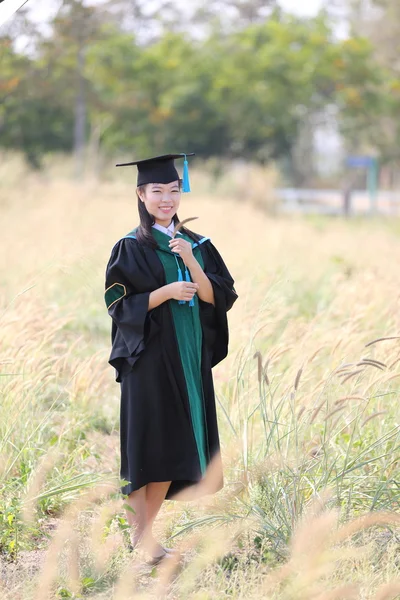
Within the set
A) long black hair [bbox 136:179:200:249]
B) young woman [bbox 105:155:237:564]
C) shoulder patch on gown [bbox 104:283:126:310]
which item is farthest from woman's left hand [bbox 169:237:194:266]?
shoulder patch on gown [bbox 104:283:126:310]

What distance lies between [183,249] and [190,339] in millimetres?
355

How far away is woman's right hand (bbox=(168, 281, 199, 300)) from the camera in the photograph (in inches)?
132

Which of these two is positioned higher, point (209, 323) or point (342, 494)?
point (209, 323)

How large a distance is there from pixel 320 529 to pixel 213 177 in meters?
20.8

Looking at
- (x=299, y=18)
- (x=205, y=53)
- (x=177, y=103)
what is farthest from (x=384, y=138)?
(x=177, y=103)

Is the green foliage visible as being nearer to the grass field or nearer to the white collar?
the grass field

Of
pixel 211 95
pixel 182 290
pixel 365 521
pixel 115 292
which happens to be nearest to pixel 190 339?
pixel 182 290

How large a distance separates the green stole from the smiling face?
66mm

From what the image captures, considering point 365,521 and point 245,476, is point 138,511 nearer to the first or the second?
point 245,476

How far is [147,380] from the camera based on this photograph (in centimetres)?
342

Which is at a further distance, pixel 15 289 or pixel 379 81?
pixel 379 81

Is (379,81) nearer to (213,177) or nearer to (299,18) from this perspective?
(299,18)

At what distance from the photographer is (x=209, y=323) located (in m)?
3.60

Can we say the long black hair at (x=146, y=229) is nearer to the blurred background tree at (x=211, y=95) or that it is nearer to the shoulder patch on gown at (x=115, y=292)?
the shoulder patch on gown at (x=115, y=292)
